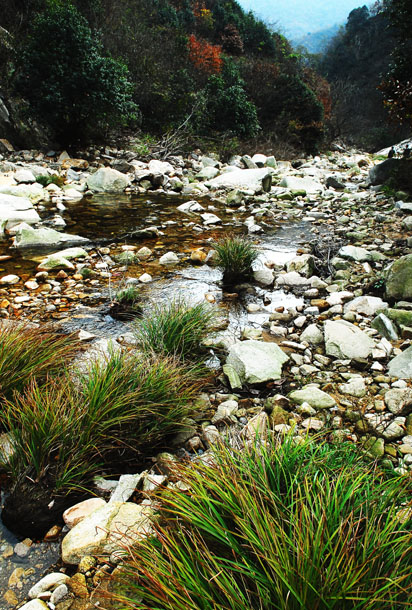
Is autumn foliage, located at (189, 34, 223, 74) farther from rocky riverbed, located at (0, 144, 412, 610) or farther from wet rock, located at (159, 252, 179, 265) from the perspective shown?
wet rock, located at (159, 252, 179, 265)

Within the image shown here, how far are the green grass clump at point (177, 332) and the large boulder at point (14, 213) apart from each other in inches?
177

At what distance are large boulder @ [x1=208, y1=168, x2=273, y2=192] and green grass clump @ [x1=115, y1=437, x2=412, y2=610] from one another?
10.0 m

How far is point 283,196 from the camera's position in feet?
33.4

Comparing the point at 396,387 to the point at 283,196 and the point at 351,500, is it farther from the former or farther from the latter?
the point at 283,196

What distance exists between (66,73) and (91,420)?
513 inches

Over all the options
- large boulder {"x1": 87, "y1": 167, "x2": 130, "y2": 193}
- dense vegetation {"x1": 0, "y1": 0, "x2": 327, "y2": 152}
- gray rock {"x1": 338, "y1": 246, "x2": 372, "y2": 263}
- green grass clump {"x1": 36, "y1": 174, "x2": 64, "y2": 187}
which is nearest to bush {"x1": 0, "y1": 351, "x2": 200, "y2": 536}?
gray rock {"x1": 338, "y1": 246, "x2": 372, "y2": 263}

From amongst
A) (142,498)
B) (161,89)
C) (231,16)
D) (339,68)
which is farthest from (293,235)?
(339,68)

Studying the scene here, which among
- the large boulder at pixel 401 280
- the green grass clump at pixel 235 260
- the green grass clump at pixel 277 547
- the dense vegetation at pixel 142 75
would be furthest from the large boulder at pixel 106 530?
the dense vegetation at pixel 142 75

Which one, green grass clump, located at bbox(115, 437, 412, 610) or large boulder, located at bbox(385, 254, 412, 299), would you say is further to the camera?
large boulder, located at bbox(385, 254, 412, 299)

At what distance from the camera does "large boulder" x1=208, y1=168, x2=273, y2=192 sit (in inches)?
424

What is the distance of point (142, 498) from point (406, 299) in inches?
125

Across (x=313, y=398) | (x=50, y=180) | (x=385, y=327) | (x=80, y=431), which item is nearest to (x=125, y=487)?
(x=80, y=431)

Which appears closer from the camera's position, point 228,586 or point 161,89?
point 228,586

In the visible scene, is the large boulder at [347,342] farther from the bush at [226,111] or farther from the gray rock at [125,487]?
the bush at [226,111]
